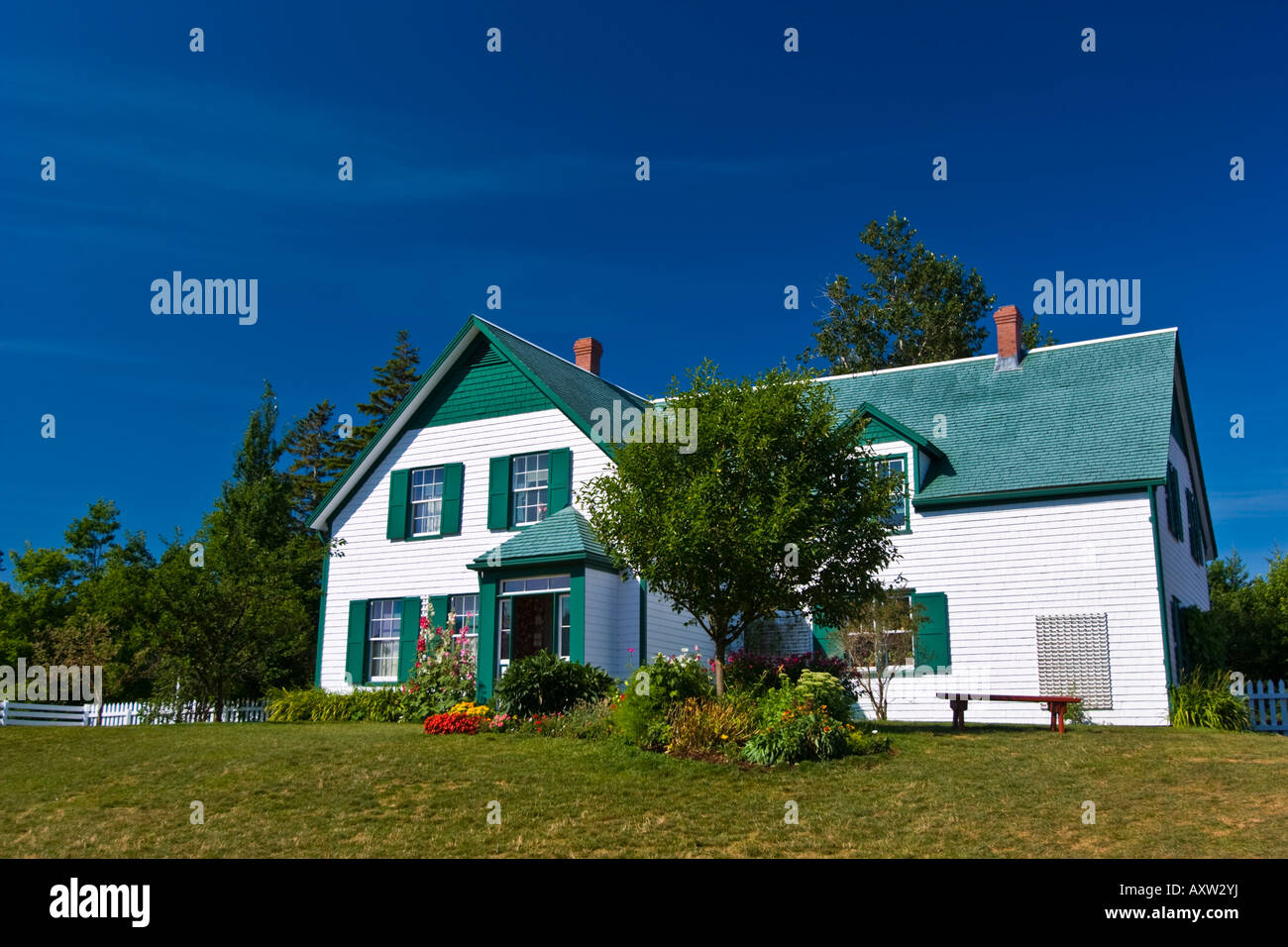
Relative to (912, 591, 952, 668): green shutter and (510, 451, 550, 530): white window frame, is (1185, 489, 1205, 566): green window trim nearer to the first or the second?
(912, 591, 952, 668): green shutter

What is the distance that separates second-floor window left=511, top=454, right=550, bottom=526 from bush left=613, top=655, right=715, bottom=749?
8.22 m

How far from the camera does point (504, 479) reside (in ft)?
73.5

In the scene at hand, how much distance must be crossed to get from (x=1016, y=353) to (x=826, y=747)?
1500 cm

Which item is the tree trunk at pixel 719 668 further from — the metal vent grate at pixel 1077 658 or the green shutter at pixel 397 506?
the green shutter at pixel 397 506

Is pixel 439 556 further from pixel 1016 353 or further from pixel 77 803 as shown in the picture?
pixel 1016 353

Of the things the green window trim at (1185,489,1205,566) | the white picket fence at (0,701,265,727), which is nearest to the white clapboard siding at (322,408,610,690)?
the white picket fence at (0,701,265,727)

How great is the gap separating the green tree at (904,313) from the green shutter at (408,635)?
23.2 meters

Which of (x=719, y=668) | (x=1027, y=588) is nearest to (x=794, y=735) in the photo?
(x=719, y=668)

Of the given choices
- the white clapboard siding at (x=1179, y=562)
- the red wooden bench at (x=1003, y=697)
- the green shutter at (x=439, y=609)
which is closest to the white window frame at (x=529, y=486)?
the green shutter at (x=439, y=609)

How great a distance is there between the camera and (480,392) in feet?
76.7

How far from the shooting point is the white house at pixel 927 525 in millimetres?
19031

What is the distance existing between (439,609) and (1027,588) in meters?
12.4

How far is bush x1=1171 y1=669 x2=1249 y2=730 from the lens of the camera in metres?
17.3
